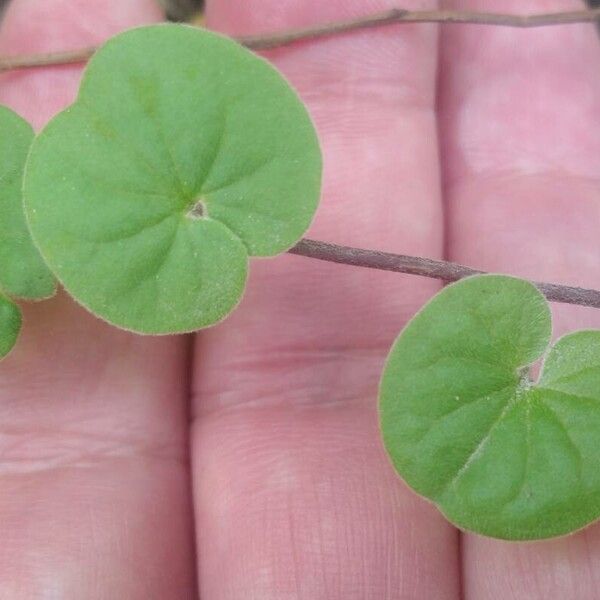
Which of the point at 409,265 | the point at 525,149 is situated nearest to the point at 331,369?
the point at 409,265

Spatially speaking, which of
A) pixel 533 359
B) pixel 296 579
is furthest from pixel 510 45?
pixel 296 579

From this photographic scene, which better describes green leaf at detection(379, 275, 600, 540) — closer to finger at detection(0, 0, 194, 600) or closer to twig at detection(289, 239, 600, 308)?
twig at detection(289, 239, 600, 308)

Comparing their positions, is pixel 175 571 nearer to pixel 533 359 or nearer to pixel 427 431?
pixel 427 431

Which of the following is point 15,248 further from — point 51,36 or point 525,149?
point 525,149

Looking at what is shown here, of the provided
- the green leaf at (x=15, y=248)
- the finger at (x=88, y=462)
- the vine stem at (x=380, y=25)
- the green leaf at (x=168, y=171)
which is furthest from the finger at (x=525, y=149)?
the green leaf at (x=15, y=248)

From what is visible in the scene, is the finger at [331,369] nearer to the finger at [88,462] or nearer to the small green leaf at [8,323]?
the finger at [88,462]
